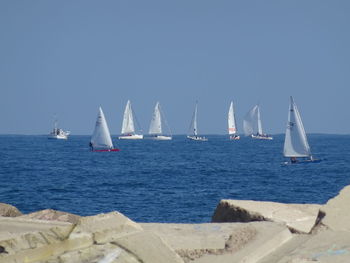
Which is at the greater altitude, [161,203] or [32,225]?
[32,225]

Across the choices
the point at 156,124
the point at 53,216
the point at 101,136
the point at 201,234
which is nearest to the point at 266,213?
the point at 201,234

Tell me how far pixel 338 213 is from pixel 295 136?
48.3 m

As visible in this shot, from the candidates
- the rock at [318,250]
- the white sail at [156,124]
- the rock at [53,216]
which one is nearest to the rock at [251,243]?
the rock at [318,250]

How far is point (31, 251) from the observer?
5.23 m

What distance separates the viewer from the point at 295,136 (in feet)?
178

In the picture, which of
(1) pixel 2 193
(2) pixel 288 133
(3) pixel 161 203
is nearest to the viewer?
(3) pixel 161 203

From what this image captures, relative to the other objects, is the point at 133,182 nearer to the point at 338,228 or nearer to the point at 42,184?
the point at 42,184

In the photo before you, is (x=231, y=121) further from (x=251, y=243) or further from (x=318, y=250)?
(x=318, y=250)

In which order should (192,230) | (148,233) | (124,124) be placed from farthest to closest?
(124,124) → (192,230) → (148,233)

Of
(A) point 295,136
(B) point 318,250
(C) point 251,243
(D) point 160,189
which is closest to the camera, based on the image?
(B) point 318,250

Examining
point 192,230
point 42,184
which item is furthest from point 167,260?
point 42,184

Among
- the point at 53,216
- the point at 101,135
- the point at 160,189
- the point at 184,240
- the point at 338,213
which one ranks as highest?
the point at 101,135

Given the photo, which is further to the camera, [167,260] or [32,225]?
[32,225]

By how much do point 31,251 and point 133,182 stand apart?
31.1 m
